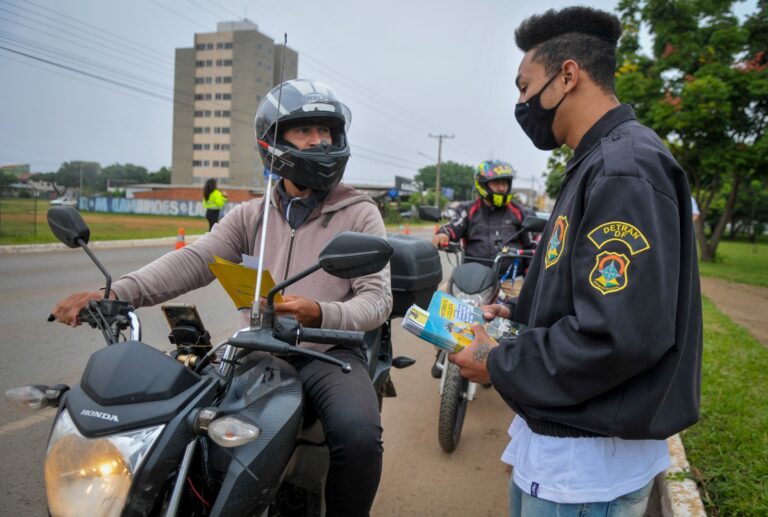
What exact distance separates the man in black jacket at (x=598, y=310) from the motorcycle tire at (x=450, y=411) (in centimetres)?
201

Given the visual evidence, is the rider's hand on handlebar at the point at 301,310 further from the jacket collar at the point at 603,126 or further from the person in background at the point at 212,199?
the person in background at the point at 212,199

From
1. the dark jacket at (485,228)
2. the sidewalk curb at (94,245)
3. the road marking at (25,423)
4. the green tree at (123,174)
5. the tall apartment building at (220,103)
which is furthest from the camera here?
the green tree at (123,174)

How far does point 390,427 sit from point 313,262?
2.11 metres

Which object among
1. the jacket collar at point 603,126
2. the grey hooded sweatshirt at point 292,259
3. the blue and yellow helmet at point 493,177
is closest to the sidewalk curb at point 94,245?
the blue and yellow helmet at point 493,177

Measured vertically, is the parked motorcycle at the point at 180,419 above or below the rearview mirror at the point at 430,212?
below

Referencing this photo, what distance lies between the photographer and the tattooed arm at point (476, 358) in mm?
1480

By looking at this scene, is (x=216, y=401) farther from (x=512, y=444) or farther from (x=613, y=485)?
(x=613, y=485)

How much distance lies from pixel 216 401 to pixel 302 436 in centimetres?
57

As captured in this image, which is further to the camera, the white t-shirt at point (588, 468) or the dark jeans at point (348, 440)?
the dark jeans at point (348, 440)

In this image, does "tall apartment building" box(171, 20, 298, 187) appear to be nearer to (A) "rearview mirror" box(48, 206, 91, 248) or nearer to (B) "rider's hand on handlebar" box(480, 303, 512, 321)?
(A) "rearview mirror" box(48, 206, 91, 248)

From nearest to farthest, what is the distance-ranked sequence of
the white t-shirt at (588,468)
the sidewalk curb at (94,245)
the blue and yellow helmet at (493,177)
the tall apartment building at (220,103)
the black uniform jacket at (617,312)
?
1. the black uniform jacket at (617,312)
2. the white t-shirt at (588,468)
3. the blue and yellow helmet at (493,177)
4. the sidewalk curb at (94,245)
5. the tall apartment building at (220,103)

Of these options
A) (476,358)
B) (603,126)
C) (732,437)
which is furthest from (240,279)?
(732,437)

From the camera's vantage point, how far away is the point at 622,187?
3.97ft

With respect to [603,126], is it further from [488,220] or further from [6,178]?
[6,178]
